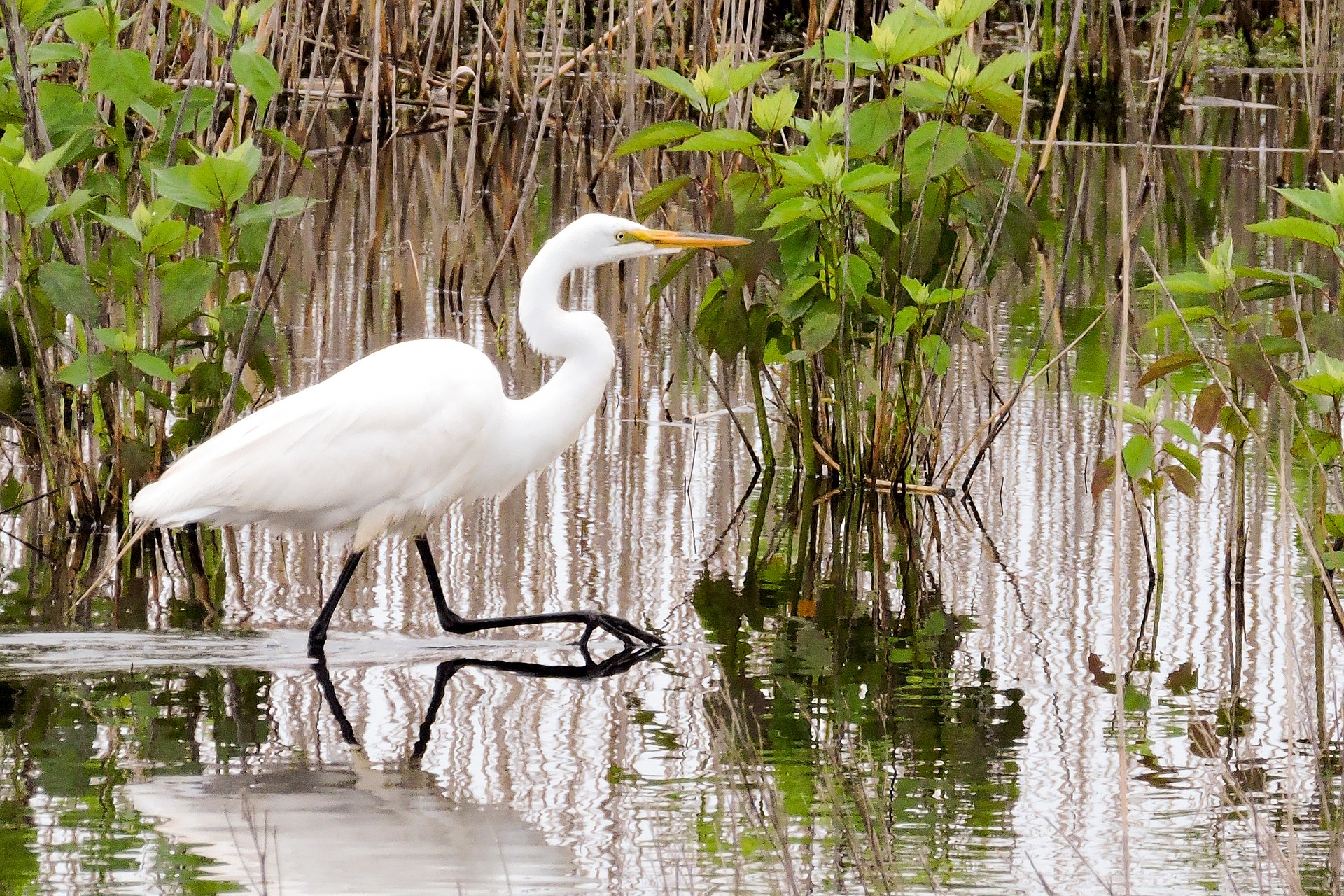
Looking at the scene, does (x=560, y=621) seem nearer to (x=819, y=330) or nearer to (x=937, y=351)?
(x=819, y=330)

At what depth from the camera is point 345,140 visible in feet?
40.0

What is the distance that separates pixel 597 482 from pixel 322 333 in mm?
2292

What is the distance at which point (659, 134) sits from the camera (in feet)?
17.0

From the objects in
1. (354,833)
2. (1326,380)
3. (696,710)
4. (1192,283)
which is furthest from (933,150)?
(354,833)

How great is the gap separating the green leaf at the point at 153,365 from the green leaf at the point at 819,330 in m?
1.77

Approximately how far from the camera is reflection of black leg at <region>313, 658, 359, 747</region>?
377 cm

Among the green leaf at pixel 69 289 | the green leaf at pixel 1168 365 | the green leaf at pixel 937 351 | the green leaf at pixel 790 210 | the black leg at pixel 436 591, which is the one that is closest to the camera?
the green leaf at pixel 1168 365

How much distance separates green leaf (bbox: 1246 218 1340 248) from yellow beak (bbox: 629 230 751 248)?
4.48 feet

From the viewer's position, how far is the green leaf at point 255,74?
4699mm

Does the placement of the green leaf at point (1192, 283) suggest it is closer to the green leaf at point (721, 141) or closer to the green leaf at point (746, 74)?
the green leaf at point (721, 141)

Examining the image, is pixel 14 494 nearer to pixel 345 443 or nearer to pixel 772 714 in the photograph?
pixel 345 443

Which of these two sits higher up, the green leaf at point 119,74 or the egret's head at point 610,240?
the green leaf at point 119,74

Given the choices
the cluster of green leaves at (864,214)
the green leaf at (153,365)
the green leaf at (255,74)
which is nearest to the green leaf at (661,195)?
the cluster of green leaves at (864,214)

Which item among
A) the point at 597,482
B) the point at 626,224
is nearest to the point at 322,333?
the point at 597,482
